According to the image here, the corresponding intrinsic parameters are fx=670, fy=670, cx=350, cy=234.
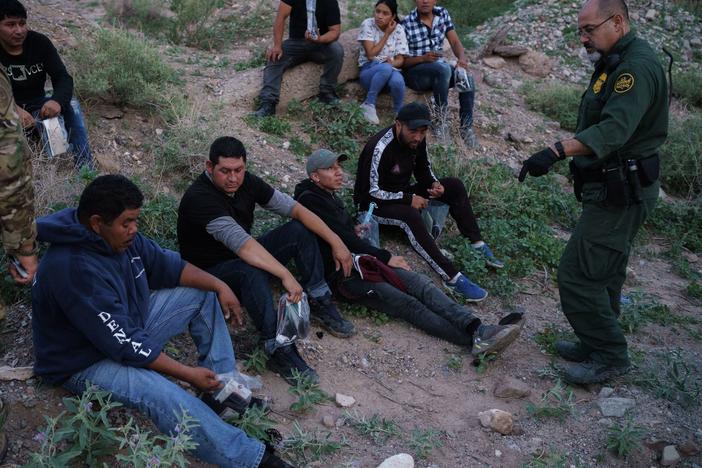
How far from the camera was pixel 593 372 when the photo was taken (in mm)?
3908

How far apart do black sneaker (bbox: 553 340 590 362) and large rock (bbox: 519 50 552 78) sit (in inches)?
262

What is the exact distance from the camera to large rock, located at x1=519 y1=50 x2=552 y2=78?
10.0m

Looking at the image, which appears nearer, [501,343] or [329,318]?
[501,343]

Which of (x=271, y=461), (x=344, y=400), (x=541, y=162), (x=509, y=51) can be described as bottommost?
(x=344, y=400)

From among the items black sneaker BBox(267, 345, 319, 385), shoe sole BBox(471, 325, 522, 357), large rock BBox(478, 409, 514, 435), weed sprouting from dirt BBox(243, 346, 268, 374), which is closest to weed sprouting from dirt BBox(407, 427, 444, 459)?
large rock BBox(478, 409, 514, 435)

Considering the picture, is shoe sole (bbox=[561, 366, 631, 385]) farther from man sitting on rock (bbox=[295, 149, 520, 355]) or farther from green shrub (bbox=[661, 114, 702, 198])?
green shrub (bbox=[661, 114, 702, 198])

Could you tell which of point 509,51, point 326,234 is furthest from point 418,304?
point 509,51

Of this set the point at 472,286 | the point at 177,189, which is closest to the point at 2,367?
the point at 177,189

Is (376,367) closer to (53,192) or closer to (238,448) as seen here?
(238,448)

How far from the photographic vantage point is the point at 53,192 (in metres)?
4.41

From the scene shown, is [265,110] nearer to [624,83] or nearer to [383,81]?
[383,81]

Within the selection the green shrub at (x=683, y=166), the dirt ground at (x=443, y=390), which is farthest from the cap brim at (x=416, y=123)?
the green shrub at (x=683, y=166)

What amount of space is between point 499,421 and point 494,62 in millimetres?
7382

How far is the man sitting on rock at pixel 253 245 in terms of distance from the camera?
3752mm
